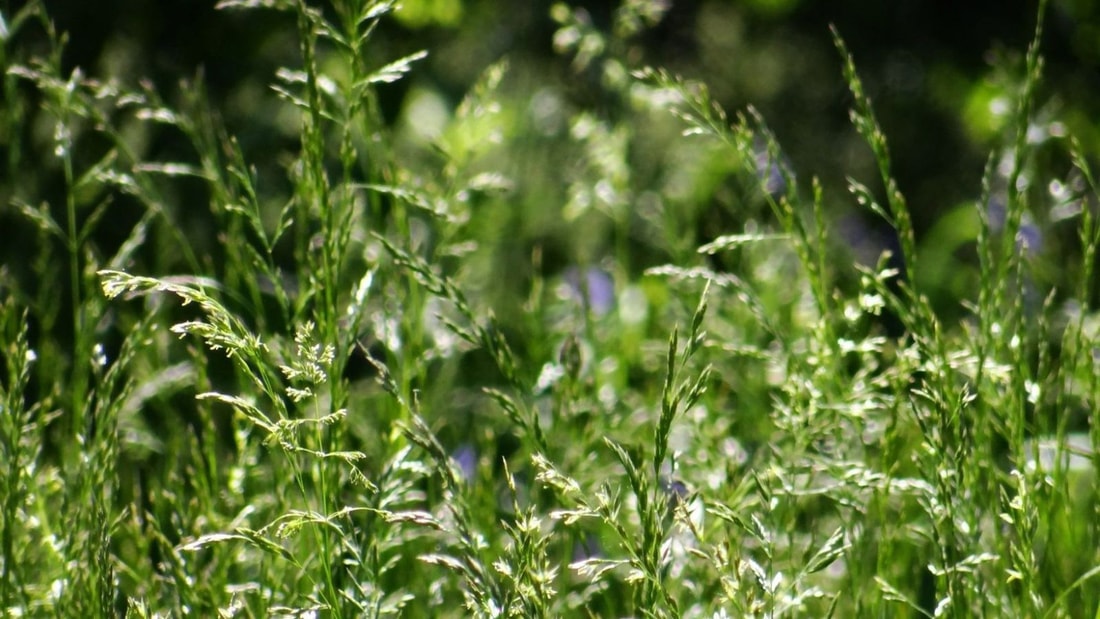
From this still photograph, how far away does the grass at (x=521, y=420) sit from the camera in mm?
814

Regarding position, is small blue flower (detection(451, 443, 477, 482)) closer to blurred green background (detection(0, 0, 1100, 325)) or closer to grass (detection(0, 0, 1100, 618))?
grass (detection(0, 0, 1100, 618))

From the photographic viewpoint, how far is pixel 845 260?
2.24 m

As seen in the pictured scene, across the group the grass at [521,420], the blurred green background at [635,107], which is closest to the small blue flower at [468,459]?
the grass at [521,420]

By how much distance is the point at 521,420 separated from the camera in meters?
0.90

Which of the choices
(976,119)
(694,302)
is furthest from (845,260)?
(694,302)

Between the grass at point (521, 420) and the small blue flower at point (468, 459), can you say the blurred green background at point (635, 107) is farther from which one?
the small blue flower at point (468, 459)

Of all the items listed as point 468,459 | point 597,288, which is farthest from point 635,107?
point 468,459

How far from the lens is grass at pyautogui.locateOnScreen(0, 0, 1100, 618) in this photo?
81cm

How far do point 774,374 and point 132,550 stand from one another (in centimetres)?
88

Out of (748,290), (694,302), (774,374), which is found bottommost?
(774,374)

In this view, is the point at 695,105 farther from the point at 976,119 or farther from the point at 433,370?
the point at 976,119

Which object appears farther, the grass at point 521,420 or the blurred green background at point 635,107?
the blurred green background at point 635,107

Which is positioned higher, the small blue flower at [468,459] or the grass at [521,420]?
the grass at [521,420]

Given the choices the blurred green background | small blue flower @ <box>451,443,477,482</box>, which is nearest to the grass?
small blue flower @ <box>451,443,477,482</box>
